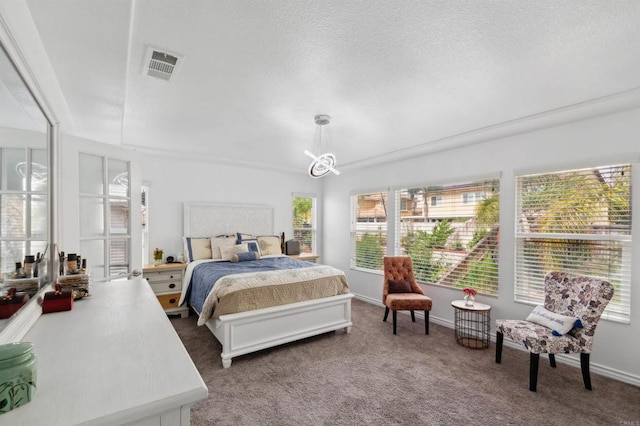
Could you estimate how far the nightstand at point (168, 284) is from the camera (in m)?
4.20

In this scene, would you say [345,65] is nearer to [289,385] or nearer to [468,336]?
[289,385]

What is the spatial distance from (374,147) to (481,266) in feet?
7.00

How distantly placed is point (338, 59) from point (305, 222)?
15.0ft

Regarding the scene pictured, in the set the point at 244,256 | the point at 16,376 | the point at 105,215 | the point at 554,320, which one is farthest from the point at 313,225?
the point at 16,376

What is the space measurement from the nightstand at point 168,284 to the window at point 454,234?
3.40 m

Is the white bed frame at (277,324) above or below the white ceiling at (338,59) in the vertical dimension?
below

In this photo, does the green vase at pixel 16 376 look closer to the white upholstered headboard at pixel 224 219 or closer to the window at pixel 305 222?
the white upholstered headboard at pixel 224 219

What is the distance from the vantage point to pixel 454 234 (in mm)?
4125

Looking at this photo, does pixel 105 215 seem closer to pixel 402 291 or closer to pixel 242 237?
pixel 242 237

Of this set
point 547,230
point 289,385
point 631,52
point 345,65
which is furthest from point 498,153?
point 289,385

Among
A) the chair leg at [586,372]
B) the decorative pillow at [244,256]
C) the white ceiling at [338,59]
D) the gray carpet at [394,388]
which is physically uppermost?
the white ceiling at [338,59]

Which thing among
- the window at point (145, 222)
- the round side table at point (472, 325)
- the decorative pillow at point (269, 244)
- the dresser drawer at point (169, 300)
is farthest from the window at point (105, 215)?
the round side table at point (472, 325)

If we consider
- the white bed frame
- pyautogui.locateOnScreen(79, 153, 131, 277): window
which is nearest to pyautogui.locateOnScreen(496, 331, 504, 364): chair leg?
the white bed frame

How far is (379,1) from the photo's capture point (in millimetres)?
1537
